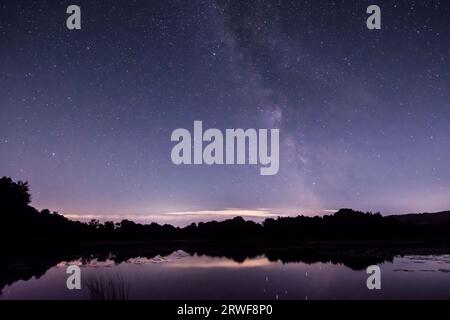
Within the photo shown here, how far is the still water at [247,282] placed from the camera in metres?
12.2

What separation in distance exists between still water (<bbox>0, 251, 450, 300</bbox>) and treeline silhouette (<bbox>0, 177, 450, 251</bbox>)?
15.9m

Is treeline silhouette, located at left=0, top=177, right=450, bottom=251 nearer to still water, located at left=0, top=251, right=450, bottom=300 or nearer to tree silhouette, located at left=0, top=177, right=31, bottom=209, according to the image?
tree silhouette, located at left=0, top=177, right=31, bottom=209

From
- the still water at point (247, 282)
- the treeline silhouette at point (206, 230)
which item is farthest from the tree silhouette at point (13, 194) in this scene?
the still water at point (247, 282)

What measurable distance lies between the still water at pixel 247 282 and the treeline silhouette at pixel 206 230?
15.9 meters

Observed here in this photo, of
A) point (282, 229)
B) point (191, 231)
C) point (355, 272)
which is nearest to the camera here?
point (355, 272)

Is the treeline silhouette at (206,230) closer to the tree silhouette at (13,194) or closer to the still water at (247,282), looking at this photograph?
the tree silhouette at (13,194)

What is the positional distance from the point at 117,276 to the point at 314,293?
6633 mm

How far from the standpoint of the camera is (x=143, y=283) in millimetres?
14227

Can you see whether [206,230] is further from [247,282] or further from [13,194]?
[247,282]

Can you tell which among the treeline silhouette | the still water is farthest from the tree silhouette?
the still water
